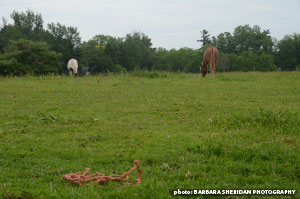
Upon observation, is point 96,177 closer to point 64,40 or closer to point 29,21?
point 64,40

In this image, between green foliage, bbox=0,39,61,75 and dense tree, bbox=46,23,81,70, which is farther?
dense tree, bbox=46,23,81,70

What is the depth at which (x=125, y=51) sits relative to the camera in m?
69.4

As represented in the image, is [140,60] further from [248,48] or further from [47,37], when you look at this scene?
[248,48]

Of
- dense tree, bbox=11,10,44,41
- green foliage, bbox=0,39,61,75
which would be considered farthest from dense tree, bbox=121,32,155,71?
green foliage, bbox=0,39,61,75

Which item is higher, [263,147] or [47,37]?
[47,37]

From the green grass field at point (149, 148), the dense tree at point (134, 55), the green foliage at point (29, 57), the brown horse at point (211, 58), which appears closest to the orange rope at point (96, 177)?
the green grass field at point (149, 148)

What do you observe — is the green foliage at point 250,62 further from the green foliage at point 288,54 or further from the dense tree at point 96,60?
the dense tree at point 96,60

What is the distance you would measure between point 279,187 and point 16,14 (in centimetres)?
7280

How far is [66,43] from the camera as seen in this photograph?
55.8 metres

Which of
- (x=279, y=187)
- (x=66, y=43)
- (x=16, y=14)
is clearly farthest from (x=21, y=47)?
(x=16, y=14)

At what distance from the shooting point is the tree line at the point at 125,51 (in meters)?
37.9

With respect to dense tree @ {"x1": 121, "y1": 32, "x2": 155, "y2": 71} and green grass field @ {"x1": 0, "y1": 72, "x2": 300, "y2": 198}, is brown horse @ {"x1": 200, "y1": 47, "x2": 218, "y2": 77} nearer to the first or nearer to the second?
green grass field @ {"x1": 0, "y1": 72, "x2": 300, "y2": 198}

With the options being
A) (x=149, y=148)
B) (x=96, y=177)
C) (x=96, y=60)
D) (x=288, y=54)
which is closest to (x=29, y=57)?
(x=96, y=60)

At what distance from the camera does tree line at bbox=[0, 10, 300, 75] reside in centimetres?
3788
